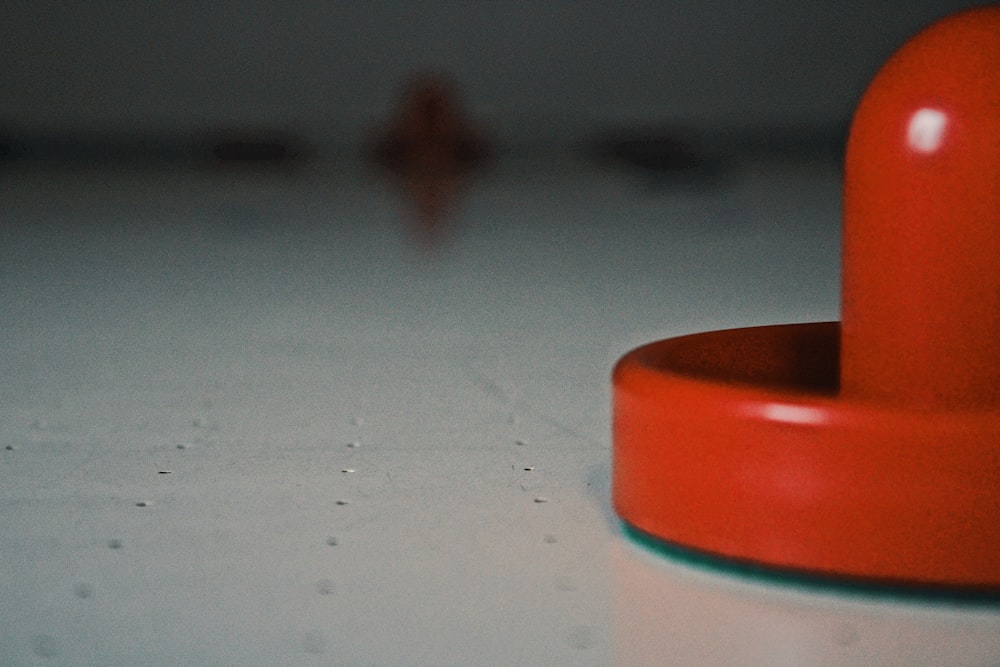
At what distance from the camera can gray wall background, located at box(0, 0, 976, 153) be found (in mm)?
6500

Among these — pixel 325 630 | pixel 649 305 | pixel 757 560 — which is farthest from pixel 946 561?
pixel 649 305

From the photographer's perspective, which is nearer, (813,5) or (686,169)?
(686,169)

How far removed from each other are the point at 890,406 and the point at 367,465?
58 cm

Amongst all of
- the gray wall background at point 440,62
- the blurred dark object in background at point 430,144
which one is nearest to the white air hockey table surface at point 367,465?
the blurred dark object in background at point 430,144

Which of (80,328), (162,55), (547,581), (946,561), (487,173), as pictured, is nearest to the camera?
(946,561)

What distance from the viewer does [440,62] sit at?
6.70 meters

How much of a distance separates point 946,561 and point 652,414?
0.76ft

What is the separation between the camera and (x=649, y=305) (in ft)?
8.09

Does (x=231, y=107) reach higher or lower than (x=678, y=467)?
higher

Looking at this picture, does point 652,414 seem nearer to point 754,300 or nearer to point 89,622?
point 89,622

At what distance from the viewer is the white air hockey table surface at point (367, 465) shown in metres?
0.89

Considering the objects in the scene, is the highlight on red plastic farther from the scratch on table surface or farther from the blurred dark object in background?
the blurred dark object in background

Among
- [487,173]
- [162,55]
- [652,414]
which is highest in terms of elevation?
[162,55]

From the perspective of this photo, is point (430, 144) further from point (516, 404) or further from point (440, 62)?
point (516, 404)
